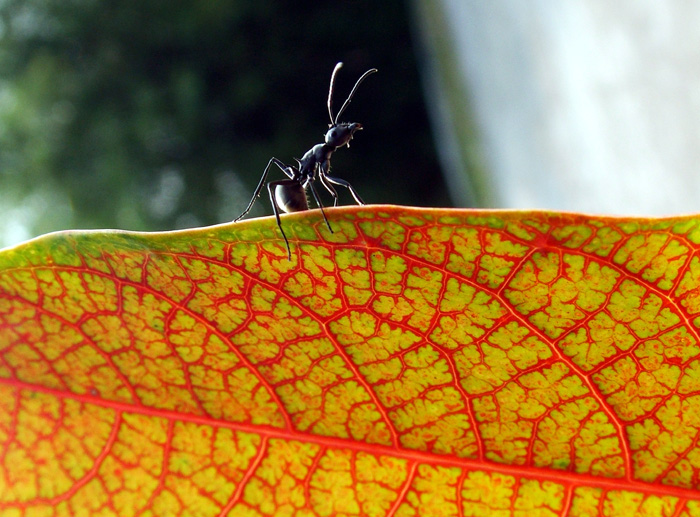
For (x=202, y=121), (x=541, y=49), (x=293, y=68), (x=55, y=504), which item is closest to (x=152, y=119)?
(x=202, y=121)

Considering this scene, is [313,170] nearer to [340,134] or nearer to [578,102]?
[340,134]

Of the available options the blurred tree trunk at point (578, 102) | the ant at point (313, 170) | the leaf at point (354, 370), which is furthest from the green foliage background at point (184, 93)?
the leaf at point (354, 370)

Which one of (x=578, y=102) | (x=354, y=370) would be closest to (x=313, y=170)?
(x=354, y=370)

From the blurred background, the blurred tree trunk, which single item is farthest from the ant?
the blurred background

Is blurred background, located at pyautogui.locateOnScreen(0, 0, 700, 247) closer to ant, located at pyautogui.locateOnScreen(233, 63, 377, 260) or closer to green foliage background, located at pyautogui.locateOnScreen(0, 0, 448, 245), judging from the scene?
green foliage background, located at pyautogui.locateOnScreen(0, 0, 448, 245)

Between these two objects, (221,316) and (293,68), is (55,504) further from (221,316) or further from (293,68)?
(293,68)
